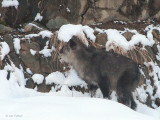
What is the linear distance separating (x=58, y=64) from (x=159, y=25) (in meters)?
3.13

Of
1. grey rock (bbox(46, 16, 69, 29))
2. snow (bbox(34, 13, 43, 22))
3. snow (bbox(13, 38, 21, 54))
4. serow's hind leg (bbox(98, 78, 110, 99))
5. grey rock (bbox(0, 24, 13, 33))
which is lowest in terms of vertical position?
serow's hind leg (bbox(98, 78, 110, 99))

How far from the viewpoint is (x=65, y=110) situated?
4152mm

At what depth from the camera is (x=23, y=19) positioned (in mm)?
8539

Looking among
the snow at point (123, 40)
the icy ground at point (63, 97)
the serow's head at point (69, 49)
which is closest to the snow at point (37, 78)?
the icy ground at point (63, 97)

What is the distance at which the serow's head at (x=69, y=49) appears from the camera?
6.55m

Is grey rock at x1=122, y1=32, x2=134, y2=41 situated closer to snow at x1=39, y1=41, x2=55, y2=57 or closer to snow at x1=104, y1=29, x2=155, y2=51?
snow at x1=104, y1=29, x2=155, y2=51

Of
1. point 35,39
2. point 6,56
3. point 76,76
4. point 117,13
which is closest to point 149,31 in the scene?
point 117,13

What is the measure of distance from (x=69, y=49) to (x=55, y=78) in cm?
70

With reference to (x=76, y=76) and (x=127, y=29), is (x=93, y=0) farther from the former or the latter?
(x=76, y=76)

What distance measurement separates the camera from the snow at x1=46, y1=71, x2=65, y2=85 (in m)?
6.87

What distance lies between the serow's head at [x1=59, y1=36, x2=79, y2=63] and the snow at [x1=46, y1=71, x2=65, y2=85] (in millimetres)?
397

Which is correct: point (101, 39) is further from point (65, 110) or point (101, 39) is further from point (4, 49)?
point (65, 110)

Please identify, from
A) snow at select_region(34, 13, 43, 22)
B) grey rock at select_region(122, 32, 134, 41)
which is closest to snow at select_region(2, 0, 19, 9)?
snow at select_region(34, 13, 43, 22)

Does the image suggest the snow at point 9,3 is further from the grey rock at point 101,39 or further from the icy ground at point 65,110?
the icy ground at point 65,110
